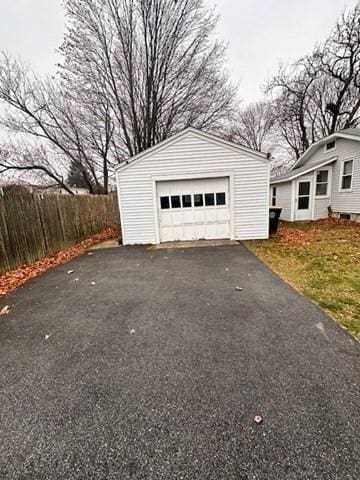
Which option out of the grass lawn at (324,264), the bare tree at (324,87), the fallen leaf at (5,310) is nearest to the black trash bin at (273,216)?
the grass lawn at (324,264)

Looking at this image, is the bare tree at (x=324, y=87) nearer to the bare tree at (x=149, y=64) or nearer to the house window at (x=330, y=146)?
the house window at (x=330, y=146)

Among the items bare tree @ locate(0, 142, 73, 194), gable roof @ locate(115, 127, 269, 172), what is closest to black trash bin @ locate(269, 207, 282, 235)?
gable roof @ locate(115, 127, 269, 172)

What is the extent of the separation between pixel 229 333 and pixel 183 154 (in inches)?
274

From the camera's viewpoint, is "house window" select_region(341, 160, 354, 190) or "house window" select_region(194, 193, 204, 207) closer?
"house window" select_region(194, 193, 204, 207)

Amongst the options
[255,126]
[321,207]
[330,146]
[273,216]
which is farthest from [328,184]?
[255,126]

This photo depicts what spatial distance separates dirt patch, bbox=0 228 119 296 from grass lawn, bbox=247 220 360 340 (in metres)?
5.91

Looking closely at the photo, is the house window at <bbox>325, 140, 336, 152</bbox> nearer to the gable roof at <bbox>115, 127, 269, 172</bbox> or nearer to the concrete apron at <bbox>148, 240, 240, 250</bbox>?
the gable roof at <bbox>115, 127, 269, 172</bbox>

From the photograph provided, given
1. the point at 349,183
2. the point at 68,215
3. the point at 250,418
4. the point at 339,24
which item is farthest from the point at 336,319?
the point at 339,24

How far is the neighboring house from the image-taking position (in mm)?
10930

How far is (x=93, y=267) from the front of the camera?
627 cm

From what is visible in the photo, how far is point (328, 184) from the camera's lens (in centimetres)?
1241

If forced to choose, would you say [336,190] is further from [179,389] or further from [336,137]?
[179,389]

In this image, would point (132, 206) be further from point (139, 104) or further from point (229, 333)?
point (139, 104)

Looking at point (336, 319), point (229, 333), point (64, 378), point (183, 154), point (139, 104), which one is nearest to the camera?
point (64, 378)
